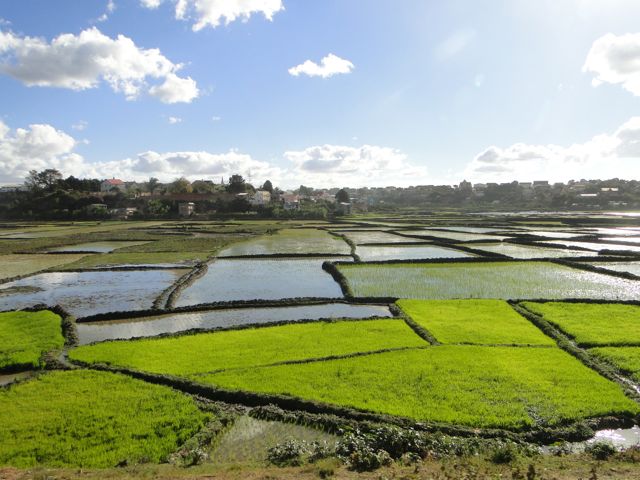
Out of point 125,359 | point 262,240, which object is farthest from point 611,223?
point 125,359

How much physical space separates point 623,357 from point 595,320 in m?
3.44

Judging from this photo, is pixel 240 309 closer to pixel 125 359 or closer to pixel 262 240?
pixel 125 359

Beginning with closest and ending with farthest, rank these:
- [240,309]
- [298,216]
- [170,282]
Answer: [240,309], [170,282], [298,216]

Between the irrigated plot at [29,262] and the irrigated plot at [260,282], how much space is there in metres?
9.17

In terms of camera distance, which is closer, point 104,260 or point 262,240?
point 104,260

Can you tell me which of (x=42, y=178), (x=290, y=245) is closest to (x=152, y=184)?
(x=42, y=178)

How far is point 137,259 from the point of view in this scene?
92.1ft

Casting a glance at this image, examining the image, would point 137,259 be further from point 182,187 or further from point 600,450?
point 182,187

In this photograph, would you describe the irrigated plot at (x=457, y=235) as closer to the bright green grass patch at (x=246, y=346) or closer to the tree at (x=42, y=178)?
the bright green grass patch at (x=246, y=346)

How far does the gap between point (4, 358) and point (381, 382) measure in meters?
8.66

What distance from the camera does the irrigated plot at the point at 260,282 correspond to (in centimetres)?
1866

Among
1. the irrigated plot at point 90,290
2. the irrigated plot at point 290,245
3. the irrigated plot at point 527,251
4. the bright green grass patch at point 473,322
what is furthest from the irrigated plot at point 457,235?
the irrigated plot at point 90,290

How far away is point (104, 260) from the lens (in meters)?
27.5

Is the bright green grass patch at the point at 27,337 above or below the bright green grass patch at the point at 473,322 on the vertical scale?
below
